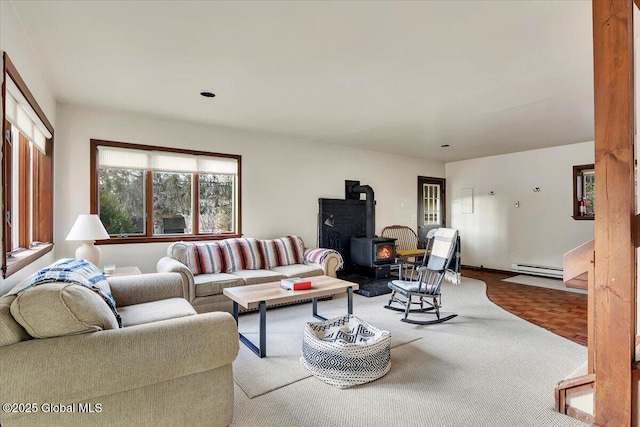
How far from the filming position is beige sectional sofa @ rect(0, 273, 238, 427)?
136 cm

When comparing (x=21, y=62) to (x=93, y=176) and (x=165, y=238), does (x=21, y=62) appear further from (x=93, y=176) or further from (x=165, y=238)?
(x=165, y=238)

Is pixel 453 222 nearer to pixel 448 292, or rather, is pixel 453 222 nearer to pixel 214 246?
pixel 448 292

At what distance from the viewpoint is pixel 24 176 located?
2.80m

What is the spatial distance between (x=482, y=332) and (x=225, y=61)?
3388 mm

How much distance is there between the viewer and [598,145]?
5.50 feet

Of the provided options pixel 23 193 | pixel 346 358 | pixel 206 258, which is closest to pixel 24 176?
pixel 23 193

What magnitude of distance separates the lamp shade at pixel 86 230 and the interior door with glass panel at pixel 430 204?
574 centimetres

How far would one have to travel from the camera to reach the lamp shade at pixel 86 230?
308 cm

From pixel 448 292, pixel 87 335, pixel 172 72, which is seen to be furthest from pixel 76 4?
pixel 448 292

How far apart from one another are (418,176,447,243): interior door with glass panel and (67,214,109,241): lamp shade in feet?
18.8

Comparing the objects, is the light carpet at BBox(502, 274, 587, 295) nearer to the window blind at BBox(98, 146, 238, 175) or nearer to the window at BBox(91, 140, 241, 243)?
the window at BBox(91, 140, 241, 243)

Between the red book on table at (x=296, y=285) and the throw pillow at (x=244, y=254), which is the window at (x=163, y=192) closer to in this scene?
the throw pillow at (x=244, y=254)

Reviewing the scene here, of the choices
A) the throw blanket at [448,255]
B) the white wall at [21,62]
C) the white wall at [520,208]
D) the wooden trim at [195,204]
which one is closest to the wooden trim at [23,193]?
the white wall at [21,62]

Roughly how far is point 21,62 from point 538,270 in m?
7.43
